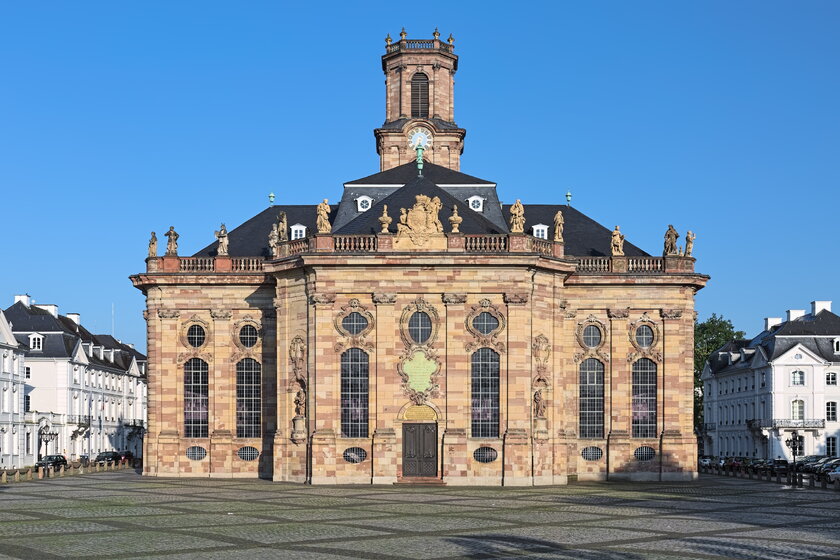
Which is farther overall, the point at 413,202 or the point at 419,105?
the point at 419,105

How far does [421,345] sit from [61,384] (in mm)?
54821

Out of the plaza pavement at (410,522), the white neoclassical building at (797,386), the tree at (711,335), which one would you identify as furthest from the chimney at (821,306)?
the plaza pavement at (410,522)

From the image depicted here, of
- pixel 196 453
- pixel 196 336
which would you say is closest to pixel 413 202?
pixel 196 336

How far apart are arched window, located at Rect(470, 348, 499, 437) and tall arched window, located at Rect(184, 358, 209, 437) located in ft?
53.9

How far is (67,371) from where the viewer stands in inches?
4085

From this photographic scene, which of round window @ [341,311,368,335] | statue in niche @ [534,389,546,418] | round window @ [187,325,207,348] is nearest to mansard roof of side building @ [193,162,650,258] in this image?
round window @ [187,325,207,348]

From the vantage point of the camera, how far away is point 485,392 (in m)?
58.4

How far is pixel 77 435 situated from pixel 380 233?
195 ft

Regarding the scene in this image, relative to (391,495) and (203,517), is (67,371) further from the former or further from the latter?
(203,517)

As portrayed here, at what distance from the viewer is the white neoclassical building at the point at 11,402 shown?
87375 mm

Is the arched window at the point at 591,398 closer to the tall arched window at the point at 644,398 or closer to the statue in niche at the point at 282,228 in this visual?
the tall arched window at the point at 644,398

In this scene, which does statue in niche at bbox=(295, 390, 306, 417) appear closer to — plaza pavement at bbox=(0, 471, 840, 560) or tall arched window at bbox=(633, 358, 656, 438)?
plaza pavement at bbox=(0, 471, 840, 560)

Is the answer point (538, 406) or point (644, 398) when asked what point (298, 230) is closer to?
point (538, 406)

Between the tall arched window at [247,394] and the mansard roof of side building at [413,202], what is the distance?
6515 millimetres
